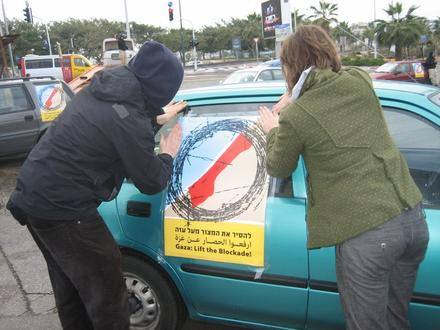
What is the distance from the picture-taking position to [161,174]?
6.68ft

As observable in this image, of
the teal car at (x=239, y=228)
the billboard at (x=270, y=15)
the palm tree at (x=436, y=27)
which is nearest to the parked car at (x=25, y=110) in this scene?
the teal car at (x=239, y=228)

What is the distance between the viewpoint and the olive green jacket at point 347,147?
171 centimetres

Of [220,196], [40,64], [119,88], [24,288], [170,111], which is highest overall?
[40,64]

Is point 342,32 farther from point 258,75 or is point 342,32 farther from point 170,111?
point 170,111

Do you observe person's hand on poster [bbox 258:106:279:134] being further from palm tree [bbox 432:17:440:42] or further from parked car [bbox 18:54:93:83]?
palm tree [bbox 432:17:440:42]

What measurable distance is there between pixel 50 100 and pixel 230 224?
7.21 m

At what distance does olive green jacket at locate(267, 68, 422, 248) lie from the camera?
5.61 feet

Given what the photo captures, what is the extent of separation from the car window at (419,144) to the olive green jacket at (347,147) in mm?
512

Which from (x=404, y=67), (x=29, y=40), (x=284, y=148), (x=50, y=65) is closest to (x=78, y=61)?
(x=50, y=65)

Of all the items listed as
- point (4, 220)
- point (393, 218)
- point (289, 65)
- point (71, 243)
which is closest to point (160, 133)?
point (71, 243)

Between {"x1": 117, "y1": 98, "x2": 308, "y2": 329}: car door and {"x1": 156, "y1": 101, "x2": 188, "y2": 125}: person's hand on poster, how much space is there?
101 millimetres

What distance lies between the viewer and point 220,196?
237cm

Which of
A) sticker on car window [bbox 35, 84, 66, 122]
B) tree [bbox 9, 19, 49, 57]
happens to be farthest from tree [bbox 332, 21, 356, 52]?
tree [bbox 9, 19, 49, 57]

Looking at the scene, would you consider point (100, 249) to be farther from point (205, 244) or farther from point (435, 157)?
point (435, 157)
